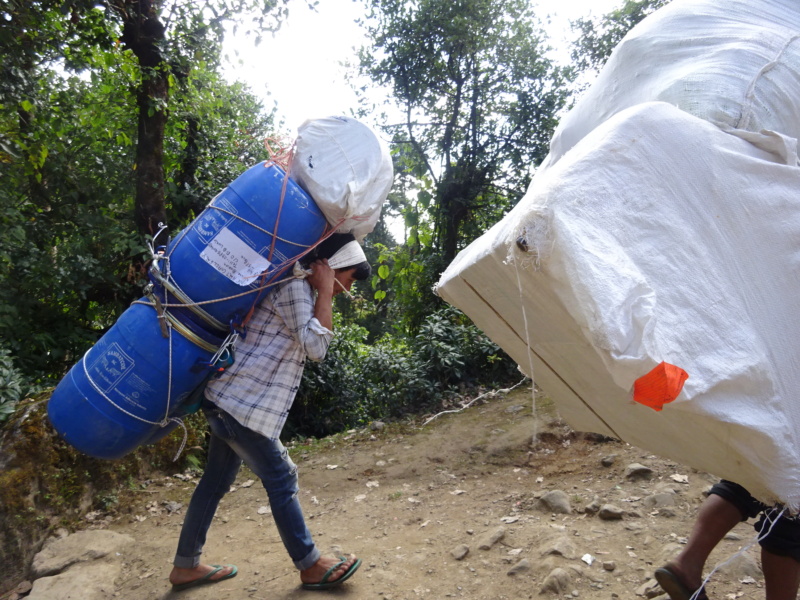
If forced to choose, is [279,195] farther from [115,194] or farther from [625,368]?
[115,194]

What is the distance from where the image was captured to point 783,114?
1.53 m

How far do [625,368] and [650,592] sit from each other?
1475 mm

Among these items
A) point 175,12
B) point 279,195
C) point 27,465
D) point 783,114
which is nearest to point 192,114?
point 175,12

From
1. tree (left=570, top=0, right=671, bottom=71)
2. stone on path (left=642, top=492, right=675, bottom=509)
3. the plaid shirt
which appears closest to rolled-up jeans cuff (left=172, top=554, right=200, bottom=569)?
the plaid shirt

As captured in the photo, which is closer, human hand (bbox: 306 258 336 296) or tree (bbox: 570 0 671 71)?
human hand (bbox: 306 258 336 296)

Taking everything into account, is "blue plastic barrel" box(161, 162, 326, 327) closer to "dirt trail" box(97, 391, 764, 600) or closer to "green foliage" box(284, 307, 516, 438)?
"dirt trail" box(97, 391, 764, 600)

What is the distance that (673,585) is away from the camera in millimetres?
1900

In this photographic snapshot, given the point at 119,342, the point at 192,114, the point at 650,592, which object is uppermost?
the point at 192,114

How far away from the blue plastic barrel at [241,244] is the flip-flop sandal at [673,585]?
161 centimetres

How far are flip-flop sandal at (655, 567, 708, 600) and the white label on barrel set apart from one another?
1655 mm

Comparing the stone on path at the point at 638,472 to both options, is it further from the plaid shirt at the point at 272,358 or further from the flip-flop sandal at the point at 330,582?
the plaid shirt at the point at 272,358

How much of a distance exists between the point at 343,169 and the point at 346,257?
34 centimetres

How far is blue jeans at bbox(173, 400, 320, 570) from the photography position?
7.69 feet

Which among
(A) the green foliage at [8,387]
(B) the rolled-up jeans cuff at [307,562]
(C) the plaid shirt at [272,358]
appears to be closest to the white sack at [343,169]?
(C) the plaid shirt at [272,358]
